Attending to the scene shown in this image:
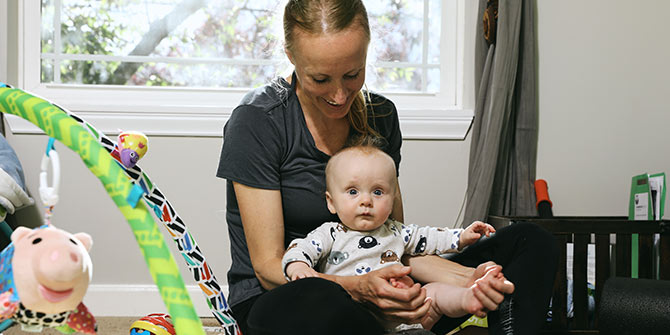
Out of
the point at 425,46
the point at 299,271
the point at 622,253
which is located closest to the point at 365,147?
the point at 299,271

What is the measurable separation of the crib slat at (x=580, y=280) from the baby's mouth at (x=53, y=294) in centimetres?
162

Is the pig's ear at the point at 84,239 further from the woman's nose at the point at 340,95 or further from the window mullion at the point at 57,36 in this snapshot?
the window mullion at the point at 57,36

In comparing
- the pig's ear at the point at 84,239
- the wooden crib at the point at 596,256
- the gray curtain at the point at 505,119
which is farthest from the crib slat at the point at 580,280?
the pig's ear at the point at 84,239

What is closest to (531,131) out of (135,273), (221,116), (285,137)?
(221,116)

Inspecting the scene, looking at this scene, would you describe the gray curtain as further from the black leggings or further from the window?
the black leggings

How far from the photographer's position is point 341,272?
4.24ft

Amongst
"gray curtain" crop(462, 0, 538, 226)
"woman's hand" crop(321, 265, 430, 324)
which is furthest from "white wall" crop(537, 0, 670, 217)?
"woman's hand" crop(321, 265, 430, 324)

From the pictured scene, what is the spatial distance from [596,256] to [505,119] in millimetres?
677

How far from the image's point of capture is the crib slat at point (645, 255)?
2.01m

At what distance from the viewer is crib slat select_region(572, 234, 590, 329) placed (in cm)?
195

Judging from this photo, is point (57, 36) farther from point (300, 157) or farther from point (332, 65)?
point (332, 65)

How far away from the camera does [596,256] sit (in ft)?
6.50

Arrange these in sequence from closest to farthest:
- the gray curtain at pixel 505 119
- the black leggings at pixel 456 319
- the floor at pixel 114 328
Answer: the black leggings at pixel 456 319, the floor at pixel 114 328, the gray curtain at pixel 505 119

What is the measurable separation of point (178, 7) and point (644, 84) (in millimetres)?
1971
